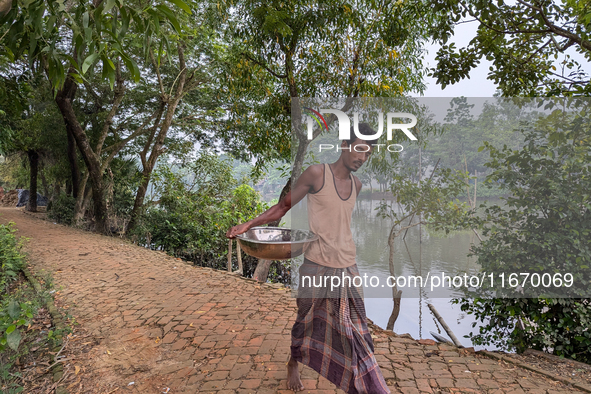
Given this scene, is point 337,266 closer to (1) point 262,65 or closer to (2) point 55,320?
(2) point 55,320

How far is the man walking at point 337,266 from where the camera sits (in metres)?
1.99

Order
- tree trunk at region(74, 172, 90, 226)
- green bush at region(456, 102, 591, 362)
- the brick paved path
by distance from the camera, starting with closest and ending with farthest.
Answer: the brick paved path
green bush at region(456, 102, 591, 362)
tree trunk at region(74, 172, 90, 226)

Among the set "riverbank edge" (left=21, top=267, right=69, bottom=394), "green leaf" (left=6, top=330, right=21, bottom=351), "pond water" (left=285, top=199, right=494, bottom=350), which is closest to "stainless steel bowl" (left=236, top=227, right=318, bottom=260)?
"pond water" (left=285, top=199, right=494, bottom=350)

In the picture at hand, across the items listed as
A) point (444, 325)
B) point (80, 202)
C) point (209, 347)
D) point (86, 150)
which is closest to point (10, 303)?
point (209, 347)

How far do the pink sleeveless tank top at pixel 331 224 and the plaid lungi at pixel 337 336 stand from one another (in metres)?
0.06

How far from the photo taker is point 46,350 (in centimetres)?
306

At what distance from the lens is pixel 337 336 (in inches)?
81.1

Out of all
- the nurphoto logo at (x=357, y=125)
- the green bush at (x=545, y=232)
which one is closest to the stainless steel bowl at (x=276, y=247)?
the nurphoto logo at (x=357, y=125)

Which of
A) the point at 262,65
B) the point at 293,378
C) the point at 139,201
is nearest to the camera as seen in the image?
the point at 293,378

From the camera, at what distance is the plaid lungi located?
194 centimetres

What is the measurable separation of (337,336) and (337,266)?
41 centimetres

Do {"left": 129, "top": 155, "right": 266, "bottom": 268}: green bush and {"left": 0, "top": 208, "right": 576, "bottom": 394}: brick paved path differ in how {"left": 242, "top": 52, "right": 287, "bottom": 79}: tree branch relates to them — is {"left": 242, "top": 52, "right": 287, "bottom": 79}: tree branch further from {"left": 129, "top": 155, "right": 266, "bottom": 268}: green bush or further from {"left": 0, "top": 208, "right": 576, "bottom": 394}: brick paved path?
{"left": 129, "top": 155, "right": 266, "bottom": 268}: green bush

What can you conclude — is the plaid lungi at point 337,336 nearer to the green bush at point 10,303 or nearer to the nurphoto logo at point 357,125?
the nurphoto logo at point 357,125

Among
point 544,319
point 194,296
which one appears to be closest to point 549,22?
point 544,319
